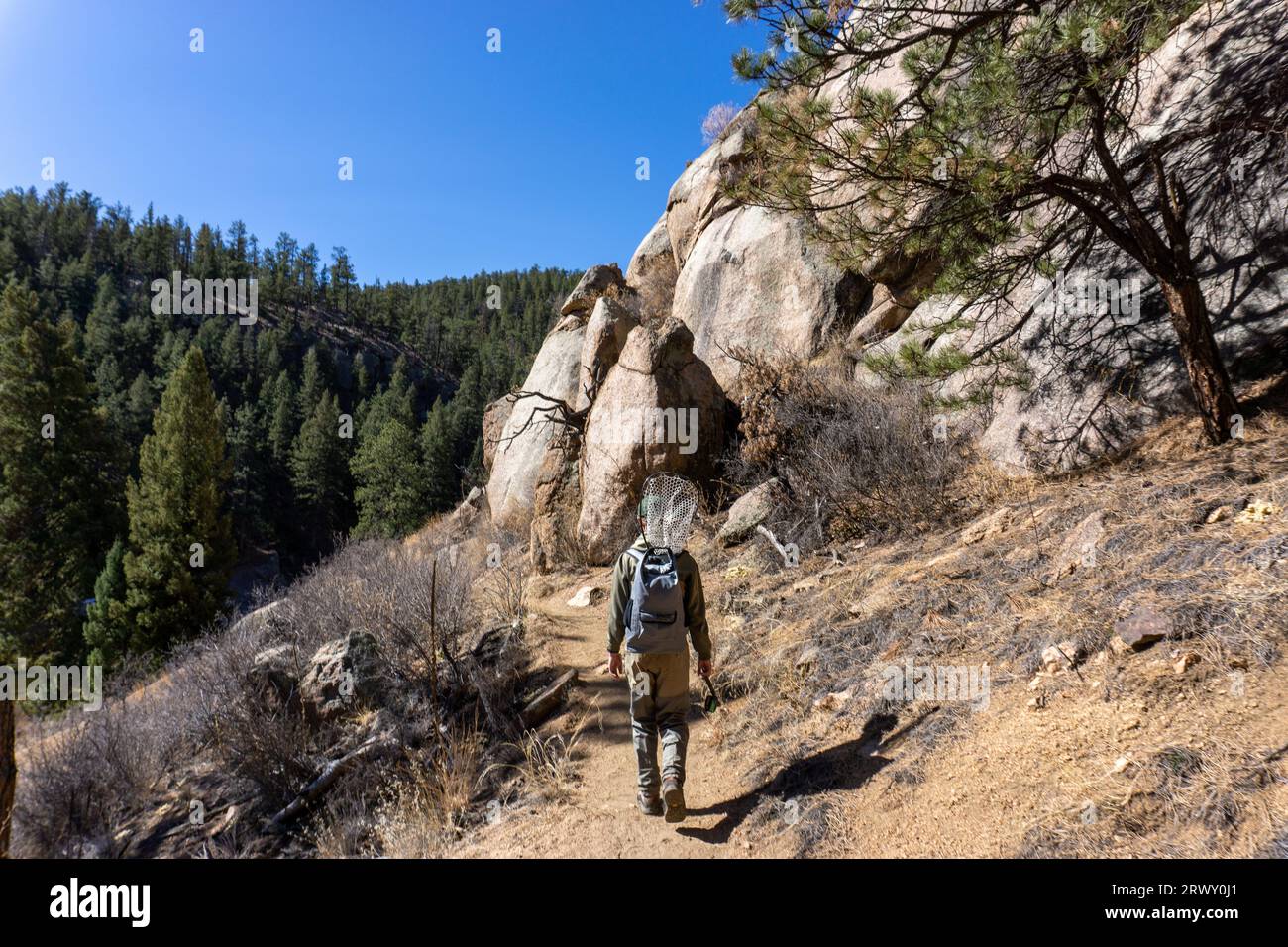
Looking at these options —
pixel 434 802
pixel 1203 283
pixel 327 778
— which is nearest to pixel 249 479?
pixel 327 778

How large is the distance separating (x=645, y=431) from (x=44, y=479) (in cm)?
2317

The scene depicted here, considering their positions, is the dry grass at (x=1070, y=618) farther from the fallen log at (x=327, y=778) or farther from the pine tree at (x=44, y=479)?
the pine tree at (x=44, y=479)

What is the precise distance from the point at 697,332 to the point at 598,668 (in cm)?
794

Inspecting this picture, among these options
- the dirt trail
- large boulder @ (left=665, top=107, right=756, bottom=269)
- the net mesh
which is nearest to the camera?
the dirt trail

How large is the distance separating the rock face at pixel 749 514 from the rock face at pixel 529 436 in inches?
186

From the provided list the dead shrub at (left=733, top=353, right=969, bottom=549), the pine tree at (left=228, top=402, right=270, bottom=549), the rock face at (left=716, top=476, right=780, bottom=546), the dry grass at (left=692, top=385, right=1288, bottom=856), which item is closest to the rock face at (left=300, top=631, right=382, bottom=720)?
the dry grass at (left=692, top=385, right=1288, bottom=856)

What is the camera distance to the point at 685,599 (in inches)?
149

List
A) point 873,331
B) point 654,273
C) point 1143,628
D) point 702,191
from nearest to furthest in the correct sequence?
point 1143,628, point 873,331, point 702,191, point 654,273

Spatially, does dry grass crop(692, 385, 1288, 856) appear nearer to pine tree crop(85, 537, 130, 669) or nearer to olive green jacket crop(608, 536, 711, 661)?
olive green jacket crop(608, 536, 711, 661)

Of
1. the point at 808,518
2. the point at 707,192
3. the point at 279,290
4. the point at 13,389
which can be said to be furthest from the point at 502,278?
the point at 808,518

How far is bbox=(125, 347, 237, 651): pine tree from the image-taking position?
2012cm

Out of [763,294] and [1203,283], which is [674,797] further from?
[763,294]

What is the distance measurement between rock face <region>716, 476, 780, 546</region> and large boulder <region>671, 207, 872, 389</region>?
11.0 ft

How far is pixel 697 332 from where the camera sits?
41.4 feet
